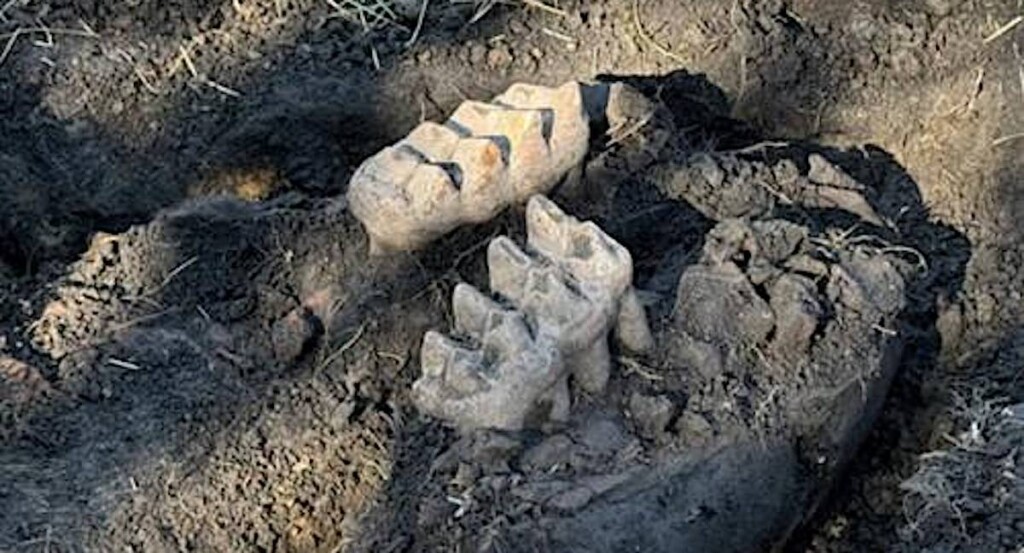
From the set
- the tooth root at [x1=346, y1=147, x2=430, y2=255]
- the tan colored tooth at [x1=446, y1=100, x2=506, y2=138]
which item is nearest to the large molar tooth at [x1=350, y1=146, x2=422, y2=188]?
the tooth root at [x1=346, y1=147, x2=430, y2=255]

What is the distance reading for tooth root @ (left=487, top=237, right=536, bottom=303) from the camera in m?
2.55

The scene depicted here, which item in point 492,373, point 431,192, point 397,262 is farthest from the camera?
point 397,262

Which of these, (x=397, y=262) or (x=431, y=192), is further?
(x=397, y=262)

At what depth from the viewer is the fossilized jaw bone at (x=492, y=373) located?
2.48 meters

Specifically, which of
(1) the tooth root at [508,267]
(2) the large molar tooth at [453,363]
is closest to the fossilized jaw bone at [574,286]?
(1) the tooth root at [508,267]

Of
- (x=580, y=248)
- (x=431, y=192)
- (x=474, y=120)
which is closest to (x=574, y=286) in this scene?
(x=580, y=248)

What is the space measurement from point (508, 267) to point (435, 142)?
0.92 ft

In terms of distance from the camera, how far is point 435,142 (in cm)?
274

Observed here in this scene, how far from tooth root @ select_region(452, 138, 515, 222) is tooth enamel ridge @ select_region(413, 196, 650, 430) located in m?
0.12

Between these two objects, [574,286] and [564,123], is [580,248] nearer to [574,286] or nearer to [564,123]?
[574,286]

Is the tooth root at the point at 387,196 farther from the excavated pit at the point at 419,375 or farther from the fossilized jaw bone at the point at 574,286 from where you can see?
the fossilized jaw bone at the point at 574,286

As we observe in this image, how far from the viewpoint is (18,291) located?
9.49 feet

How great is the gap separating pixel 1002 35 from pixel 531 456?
1.23 metres

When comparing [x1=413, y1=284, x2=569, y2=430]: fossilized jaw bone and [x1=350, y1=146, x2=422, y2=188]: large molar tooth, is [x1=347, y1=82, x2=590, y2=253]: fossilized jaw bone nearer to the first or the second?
[x1=350, y1=146, x2=422, y2=188]: large molar tooth
